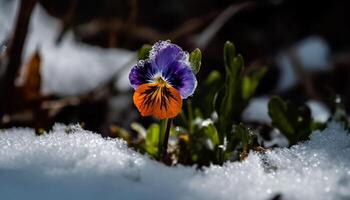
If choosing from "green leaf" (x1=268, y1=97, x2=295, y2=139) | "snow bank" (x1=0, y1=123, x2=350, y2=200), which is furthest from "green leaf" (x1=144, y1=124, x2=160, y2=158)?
"snow bank" (x1=0, y1=123, x2=350, y2=200)

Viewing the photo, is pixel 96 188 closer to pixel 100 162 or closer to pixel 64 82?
pixel 100 162

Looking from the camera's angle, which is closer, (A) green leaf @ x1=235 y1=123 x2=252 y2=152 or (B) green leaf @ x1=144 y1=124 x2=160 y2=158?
(A) green leaf @ x1=235 y1=123 x2=252 y2=152

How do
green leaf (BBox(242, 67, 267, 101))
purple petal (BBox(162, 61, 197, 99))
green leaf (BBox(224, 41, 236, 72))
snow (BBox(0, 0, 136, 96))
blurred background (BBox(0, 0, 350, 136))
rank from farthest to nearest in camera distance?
snow (BBox(0, 0, 136, 96))
blurred background (BBox(0, 0, 350, 136))
green leaf (BBox(242, 67, 267, 101))
green leaf (BBox(224, 41, 236, 72))
purple petal (BBox(162, 61, 197, 99))

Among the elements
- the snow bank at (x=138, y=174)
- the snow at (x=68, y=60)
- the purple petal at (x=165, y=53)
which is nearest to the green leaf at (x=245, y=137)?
the snow bank at (x=138, y=174)

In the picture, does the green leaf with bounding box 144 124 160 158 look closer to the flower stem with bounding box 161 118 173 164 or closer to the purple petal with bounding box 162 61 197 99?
the flower stem with bounding box 161 118 173 164

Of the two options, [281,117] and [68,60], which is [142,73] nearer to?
[281,117]

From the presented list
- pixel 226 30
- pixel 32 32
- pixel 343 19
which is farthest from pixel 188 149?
pixel 343 19

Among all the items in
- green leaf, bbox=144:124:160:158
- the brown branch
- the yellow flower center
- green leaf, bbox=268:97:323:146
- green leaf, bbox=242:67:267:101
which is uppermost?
the brown branch
